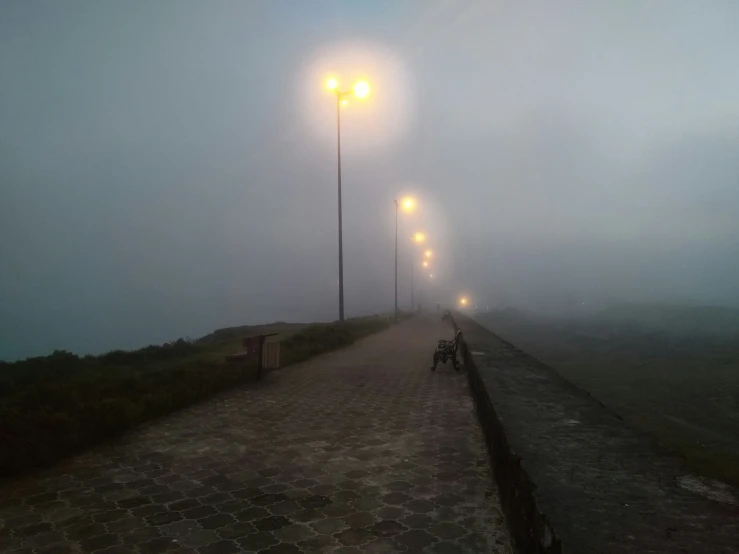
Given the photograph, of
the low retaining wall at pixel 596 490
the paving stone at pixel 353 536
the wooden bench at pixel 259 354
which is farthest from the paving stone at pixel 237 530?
the wooden bench at pixel 259 354

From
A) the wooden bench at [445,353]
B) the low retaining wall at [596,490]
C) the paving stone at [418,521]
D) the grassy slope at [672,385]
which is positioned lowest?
the grassy slope at [672,385]

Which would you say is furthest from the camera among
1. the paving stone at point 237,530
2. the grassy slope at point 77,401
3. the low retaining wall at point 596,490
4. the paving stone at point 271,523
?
the grassy slope at point 77,401

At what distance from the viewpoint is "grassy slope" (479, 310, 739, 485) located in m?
12.5

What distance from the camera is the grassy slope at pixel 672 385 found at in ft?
40.9

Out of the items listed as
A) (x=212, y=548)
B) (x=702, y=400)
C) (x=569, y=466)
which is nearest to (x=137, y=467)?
(x=212, y=548)

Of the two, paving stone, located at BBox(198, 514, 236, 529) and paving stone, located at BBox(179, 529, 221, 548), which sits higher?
paving stone, located at BBox(179, 529, 221, 548)

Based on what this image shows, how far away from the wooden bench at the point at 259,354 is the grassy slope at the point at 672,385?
7.90 m

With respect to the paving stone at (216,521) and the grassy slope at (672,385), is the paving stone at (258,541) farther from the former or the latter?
the grassy slope at (672,385)

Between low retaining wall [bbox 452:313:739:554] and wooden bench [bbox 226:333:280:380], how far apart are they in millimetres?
6540

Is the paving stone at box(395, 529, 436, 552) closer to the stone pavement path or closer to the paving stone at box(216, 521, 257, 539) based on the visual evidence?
the stone pavement path

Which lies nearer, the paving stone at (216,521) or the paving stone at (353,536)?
the paving stone at (353,536)

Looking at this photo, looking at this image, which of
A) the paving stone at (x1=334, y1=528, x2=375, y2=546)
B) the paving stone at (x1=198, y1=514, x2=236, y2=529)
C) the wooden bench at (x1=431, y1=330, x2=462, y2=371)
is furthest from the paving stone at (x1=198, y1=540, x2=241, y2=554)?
the wooden bench at (x1=431, y1=330, x2=462, y2=371)

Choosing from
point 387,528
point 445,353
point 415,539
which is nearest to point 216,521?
point 387,528

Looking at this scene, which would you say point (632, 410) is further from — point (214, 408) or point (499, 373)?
point (214, 408)
